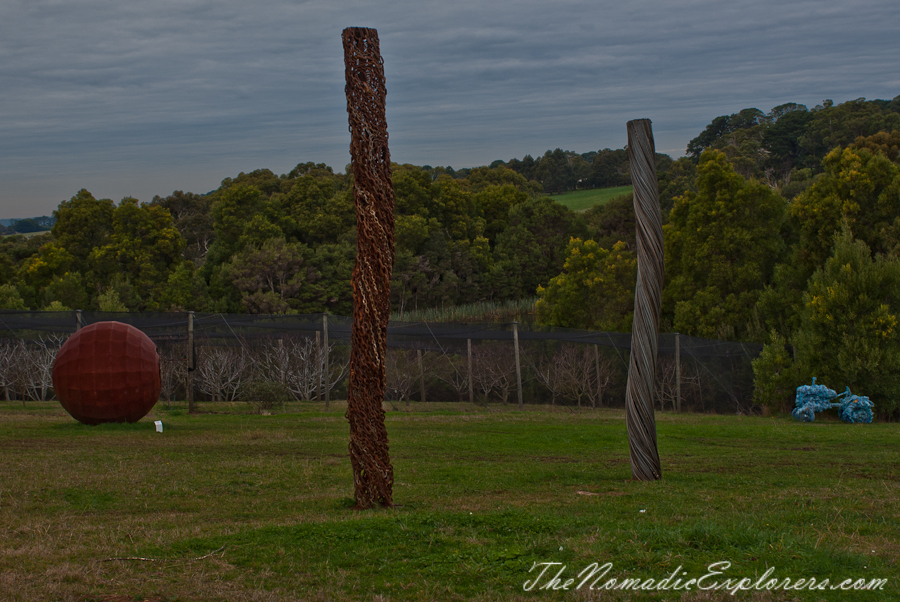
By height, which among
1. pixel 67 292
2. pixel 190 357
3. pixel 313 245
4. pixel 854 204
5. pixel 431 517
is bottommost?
pixel 431 517

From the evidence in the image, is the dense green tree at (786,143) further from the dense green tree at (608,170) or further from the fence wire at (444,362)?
the fence wire at (444,362)

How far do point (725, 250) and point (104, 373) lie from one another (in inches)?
932

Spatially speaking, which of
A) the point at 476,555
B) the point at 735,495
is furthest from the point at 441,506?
the point at 735,495

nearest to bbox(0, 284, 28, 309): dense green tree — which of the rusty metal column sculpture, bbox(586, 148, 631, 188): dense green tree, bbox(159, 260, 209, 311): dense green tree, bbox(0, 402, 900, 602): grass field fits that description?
bbox(159, 260, 209, 311): dense green tree

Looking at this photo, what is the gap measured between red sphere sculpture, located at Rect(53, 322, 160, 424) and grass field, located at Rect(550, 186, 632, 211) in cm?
7151

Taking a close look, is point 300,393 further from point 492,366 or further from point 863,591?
point 863,591

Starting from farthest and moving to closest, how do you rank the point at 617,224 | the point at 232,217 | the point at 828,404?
the point at 232,217 < the point at 617,224 < the point at 828,404

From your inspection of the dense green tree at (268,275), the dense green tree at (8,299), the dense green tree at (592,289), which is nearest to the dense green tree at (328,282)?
the dense green tree at (268,275)

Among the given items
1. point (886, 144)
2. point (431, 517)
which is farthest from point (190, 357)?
point (886, 144)

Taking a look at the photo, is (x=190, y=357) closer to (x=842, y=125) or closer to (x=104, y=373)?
(x=104, y=373)

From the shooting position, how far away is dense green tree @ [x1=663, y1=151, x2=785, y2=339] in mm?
29859

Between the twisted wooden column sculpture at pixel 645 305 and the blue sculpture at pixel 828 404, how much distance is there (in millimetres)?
13500

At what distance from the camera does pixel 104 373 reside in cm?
1509

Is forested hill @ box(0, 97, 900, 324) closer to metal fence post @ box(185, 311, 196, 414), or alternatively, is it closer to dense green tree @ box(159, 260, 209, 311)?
dense green tree @ box(159, 260, 209, 311)
